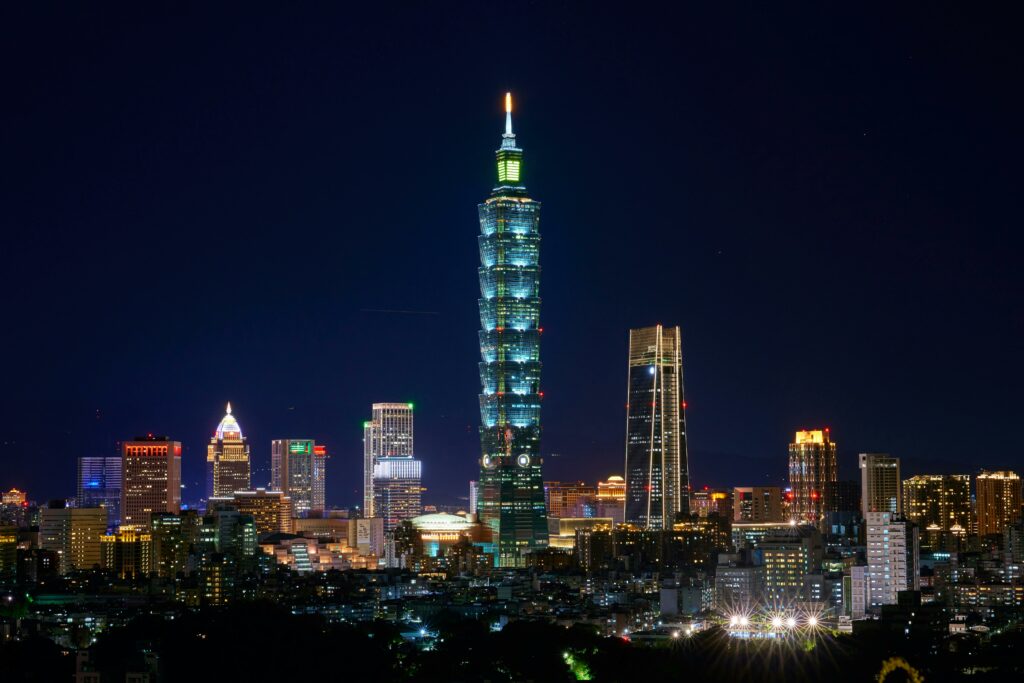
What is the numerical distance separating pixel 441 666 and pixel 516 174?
5317cm

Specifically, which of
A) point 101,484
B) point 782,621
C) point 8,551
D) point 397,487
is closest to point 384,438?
point 397,487

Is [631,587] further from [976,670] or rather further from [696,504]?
[696,504]

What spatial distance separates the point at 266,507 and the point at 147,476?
7331mm

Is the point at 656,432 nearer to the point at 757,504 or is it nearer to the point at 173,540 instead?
the point at 757,504

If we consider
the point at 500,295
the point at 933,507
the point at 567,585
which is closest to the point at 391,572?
the point at 567,585

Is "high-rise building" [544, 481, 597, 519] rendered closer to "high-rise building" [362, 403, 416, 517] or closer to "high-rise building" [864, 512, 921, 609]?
"high-rise building" [362, 403, 416, 517]

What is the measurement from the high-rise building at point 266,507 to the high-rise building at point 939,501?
3326cm

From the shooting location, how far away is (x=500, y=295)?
291ft

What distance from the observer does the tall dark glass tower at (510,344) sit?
88562 millimetres

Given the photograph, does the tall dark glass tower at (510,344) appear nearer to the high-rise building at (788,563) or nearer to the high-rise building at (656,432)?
the high-rise building at (656,432)

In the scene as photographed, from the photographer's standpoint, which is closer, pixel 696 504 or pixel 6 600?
pixel 6 600

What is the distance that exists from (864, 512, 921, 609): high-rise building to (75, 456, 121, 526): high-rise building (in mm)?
48367

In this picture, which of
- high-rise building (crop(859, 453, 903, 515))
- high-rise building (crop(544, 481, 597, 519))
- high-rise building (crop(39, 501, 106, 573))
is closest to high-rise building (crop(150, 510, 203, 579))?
high-rise building (crop(39, 501, 106, 573))

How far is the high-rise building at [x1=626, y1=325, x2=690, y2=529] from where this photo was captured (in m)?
94.6
